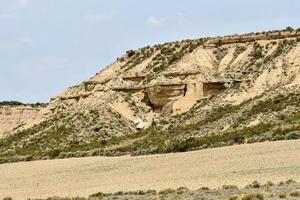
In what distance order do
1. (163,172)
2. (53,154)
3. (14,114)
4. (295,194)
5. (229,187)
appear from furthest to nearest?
(14,114) → (53,154) → (163,172) → (229,187) → (295,194)

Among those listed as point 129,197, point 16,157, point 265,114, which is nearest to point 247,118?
point 265,114

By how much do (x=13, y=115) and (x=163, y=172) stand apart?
269 feet

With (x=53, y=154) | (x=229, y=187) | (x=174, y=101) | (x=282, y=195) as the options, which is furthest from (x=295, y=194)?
(x=174, y=101)

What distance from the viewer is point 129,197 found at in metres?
24.4

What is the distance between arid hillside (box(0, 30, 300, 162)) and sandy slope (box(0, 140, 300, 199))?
5.72 m

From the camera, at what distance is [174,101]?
63.4 m

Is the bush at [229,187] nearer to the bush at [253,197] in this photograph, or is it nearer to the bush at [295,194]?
the bush at [253,197]

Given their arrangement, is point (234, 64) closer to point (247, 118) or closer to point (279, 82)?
point (279, 82)

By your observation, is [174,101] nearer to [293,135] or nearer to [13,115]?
[293,135]

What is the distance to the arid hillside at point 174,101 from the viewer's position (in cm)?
5134

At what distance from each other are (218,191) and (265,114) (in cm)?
2623

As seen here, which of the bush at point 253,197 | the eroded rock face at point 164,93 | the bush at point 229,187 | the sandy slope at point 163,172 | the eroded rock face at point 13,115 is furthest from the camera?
the eroded rock face at point 13,115

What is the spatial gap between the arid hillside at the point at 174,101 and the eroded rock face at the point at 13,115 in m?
34.3

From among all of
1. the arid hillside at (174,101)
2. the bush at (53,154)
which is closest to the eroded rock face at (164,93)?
the arid hillside at (174,101)
